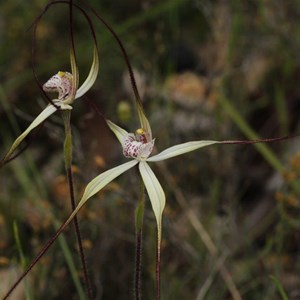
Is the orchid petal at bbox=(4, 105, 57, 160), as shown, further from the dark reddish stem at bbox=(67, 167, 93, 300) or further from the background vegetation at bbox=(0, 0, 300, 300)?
the background vegetation at bbox=(0, 0, 300, 300)

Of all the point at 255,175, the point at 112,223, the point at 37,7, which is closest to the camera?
the point at 112,223

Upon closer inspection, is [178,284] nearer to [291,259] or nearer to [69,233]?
[69,233]

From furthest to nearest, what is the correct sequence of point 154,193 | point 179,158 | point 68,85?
1. point 179,158
2. point 68,85
3. point 154,193

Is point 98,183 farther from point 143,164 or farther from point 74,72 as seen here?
point 74,72

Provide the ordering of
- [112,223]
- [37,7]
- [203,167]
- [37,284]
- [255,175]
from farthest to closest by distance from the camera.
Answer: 1. [37,7]
2. [255,175]
3. [203,167]
4. [112,223]
5. [37,284]

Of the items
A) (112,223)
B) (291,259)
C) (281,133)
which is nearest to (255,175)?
(281,133)

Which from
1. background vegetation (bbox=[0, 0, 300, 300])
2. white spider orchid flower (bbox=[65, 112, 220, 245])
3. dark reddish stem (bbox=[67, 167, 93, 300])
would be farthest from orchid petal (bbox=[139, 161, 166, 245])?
background vegetation (bbox=[0, 0, 300, 300])

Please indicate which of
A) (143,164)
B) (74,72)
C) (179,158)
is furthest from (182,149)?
(179,158)

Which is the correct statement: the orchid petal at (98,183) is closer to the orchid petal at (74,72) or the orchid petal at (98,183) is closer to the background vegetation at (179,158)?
the orchid petal at (74,72)
